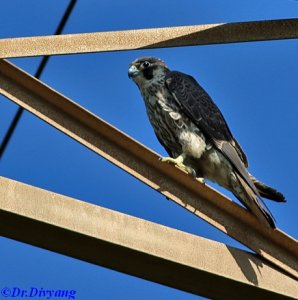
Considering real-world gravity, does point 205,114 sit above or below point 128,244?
above

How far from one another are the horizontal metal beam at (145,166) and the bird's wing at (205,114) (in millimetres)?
1203

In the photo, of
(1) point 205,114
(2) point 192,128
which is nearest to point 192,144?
(2) point 192,128

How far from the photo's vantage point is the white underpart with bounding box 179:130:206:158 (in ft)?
14.1

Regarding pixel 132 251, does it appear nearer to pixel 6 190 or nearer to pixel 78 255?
pixel 78 255

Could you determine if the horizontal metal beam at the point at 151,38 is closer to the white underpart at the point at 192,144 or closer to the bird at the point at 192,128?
the bird at the point at 192,128

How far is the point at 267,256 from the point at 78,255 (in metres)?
0.65

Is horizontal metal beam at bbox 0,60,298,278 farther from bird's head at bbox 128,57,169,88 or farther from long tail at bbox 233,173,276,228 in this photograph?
bird's head at bbox 128,57,169,88

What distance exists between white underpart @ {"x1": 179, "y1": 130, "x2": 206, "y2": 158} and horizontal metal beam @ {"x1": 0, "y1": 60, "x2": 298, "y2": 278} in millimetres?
1381

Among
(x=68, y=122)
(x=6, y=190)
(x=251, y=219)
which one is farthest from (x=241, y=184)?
(x=6, y=190)

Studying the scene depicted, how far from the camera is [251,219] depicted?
2928 mm

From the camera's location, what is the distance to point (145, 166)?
287cm

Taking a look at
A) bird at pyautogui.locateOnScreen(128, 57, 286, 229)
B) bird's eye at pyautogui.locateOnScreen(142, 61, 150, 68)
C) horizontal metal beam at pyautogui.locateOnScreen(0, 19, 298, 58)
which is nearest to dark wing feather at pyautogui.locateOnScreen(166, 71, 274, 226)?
bird at pyautogui.locateOnScreen(128, 57, 286, 229)

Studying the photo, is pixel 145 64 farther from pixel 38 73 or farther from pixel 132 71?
pixel 38 73

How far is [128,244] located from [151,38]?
69 centimetres
